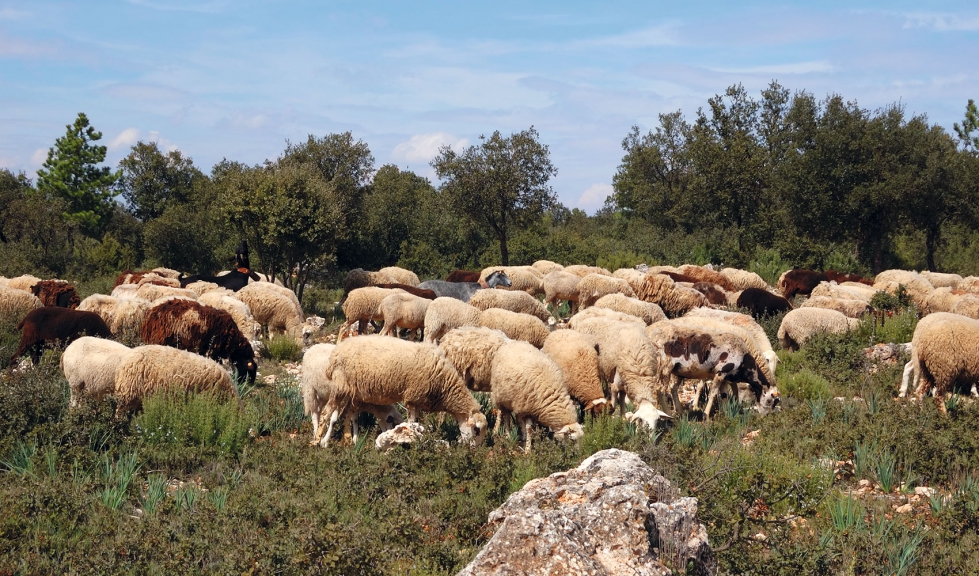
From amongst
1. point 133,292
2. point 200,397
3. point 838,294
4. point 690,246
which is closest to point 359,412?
point 200,397

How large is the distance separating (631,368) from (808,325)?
6.76m

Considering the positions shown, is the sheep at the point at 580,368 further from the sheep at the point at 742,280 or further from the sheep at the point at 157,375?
the sheep at the point at 742,280

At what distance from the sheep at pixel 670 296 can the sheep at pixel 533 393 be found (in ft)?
34.1

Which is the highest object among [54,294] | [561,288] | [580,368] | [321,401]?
[561,288]

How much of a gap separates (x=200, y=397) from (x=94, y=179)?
142 ft

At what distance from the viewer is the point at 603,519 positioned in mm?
4688

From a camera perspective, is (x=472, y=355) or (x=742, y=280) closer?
(x=472, y=355)

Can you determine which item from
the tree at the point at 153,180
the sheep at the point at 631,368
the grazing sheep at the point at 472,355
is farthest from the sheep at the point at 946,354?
the tree at the point at 153,180

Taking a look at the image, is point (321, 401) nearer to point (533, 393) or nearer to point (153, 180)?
point (533, 393)

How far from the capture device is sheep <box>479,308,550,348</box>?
45.4 ft

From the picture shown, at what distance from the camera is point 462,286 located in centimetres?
2227

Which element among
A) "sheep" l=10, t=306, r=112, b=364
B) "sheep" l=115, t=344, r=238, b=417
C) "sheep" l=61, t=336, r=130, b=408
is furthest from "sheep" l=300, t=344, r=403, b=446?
"sheep" l=10, t=306, r=112, b=364

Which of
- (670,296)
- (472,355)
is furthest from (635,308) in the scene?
(472,355)

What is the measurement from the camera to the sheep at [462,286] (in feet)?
71.7
